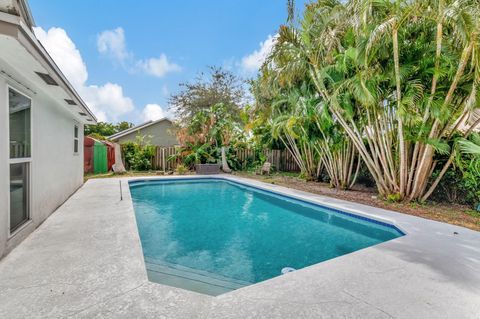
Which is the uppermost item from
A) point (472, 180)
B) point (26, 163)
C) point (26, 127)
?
point (26, 127)

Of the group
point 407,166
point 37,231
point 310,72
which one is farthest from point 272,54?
point 37,231

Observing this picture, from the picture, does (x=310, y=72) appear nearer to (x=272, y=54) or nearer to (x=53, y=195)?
(x=272, y=54)

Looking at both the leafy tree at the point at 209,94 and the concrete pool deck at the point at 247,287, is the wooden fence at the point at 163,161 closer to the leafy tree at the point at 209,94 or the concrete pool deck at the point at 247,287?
the leafy tree at the point at 209,94

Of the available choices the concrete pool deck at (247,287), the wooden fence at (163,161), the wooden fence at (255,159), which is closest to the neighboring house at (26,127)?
the concrete pool deck at (247,287)

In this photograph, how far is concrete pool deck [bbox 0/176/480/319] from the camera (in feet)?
7.51

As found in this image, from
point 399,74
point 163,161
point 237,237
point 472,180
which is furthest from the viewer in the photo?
point 163,161

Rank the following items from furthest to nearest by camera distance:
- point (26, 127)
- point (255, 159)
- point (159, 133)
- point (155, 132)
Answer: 1. point (159, 133)
2. point (155, 132)
3. point (255, 159)
4. point (26, 127)

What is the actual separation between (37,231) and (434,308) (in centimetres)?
581

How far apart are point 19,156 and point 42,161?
1189 mm

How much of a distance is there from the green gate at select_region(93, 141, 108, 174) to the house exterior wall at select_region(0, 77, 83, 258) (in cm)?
712

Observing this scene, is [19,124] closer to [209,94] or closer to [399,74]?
[399,74]

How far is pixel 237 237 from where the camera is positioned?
5.28 meters

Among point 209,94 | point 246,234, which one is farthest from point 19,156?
point 209,94

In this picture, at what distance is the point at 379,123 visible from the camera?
7684 mm
